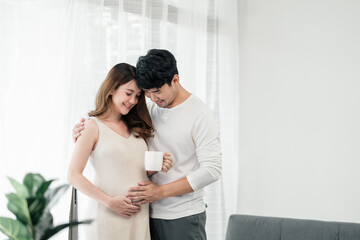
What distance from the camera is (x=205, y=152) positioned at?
1.94 meters

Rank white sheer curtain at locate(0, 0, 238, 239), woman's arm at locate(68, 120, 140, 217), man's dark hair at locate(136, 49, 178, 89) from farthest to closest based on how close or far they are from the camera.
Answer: white sheer curtain at locate(0, 0, 238, 239) → man's dark hair at locate(136, 49, 178, 89) → woman's arm at locate(68, 120, 140, 217)

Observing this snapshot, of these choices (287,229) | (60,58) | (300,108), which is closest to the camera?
(287,229)

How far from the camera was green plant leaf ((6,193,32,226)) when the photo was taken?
40.8 inches

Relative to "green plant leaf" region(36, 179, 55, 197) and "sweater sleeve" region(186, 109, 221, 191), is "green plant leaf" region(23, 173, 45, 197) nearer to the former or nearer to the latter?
"green plant leaf" region(36, 179, 55, 197)

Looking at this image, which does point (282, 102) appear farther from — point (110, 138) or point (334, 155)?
point (110, 138)

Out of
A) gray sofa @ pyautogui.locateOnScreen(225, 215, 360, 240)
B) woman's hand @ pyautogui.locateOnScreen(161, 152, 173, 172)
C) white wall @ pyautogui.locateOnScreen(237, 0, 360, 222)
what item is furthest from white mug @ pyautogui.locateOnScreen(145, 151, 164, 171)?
white wall @ pyautogui.locateOnScreen(237, 0, 360, 222)

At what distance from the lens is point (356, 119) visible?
3.04m

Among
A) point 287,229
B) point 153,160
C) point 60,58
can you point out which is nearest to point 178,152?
point 153,160

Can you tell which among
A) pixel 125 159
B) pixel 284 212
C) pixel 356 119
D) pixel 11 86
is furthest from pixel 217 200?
pixel 11 86

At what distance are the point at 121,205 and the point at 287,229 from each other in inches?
29.1

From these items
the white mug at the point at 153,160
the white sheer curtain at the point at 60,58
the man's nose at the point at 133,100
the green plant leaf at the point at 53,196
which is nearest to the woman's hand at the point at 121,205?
the white mug at the point at 153,160

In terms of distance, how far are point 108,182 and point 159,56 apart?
56 centimetres

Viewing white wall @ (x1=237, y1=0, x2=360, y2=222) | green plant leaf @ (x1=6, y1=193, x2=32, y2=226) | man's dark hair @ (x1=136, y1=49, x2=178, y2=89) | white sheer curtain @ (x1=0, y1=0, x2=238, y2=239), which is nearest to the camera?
green plant leaf @ (x1=6, y1=193, x2=32, y2=226)

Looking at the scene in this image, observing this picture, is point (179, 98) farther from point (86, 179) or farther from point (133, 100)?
point (86, 179)
